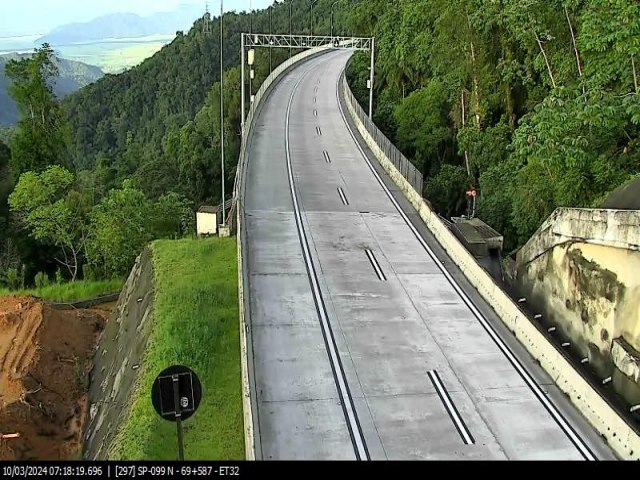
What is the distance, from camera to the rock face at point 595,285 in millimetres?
14039

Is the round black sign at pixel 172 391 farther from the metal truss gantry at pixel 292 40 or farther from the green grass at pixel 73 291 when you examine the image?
the metal truss gantry at pixel 292 40

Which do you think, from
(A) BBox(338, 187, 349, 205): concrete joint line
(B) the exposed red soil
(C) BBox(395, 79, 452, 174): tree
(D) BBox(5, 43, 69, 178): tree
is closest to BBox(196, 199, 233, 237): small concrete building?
(A) BBox(338, 187, 349, 205): concrete joint line

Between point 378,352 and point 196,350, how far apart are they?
4.38 metres

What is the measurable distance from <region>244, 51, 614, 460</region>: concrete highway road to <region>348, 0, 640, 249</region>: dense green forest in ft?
18.9

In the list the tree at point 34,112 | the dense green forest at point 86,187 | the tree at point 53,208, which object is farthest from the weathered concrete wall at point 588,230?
the tree at point 34,112

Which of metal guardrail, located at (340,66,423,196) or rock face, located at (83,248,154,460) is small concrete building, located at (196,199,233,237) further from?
metal guardrail, located at (340,66,423,196)

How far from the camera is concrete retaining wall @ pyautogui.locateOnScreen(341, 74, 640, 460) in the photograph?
11869 mm

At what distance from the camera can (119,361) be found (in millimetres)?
18734

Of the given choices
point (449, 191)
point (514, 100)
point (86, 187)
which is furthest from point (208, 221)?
point (514, 100)

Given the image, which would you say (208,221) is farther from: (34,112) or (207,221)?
(34,112)

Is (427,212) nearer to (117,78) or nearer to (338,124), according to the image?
(338,124)
